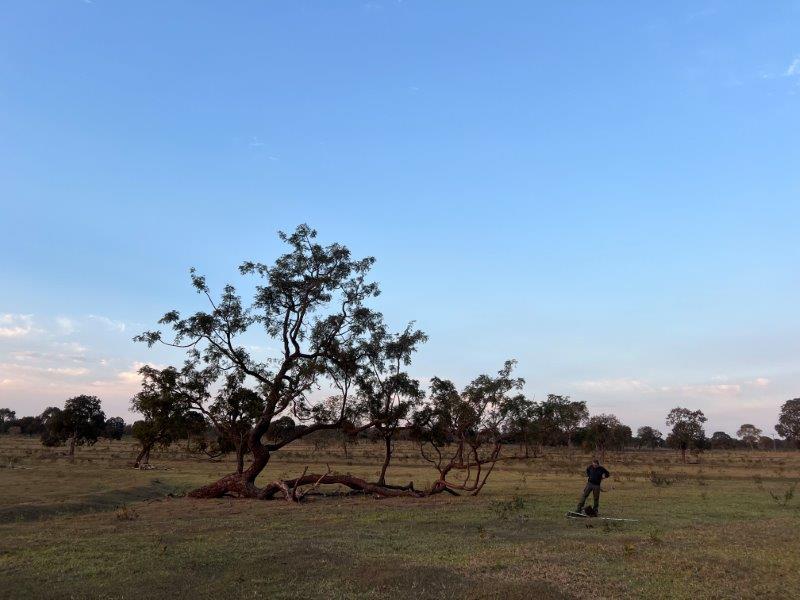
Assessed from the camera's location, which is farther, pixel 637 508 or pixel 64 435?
pixel 64 435

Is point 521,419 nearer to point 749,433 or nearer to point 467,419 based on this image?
point 467,419

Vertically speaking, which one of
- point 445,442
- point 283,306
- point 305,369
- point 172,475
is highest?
point 283,306

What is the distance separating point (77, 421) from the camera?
202ft

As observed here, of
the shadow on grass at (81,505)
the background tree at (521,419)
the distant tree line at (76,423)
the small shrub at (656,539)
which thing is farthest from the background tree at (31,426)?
the small shrub at (656,539)

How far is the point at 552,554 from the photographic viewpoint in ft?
39.3

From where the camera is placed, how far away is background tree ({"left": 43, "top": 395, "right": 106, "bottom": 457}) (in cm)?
6138

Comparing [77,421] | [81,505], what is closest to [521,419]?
[81,505]

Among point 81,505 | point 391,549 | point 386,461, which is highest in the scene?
point 386,461

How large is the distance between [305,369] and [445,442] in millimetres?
7846

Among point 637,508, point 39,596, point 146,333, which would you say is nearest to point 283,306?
point 146,333

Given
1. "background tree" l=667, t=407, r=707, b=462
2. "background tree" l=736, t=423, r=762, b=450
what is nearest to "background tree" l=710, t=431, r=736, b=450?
"background tree" l=736, t=423, r=762, b=450

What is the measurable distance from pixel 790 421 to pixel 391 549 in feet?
436

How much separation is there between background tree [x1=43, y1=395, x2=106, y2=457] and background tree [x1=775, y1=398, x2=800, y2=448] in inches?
4827

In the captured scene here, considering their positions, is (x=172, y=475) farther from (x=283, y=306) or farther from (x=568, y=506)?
(x=568, y=506)
